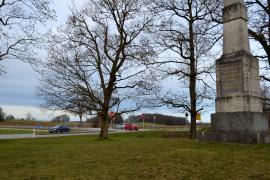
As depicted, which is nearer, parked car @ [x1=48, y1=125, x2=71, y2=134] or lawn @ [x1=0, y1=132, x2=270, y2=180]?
lawn @ [x1=0, y1=132, x2=270, y2=180]

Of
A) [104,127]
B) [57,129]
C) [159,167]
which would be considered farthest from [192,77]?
[57,129]

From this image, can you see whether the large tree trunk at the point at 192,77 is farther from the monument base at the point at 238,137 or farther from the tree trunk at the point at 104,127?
the monument base at the point at 238,137

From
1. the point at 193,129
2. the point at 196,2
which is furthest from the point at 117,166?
the point at 196,2

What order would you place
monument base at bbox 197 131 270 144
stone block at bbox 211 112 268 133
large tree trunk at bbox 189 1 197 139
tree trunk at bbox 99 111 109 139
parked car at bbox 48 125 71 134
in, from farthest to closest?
1. parked car at bbox 48 125 71 134
2. tree trunk at bbox 99 111 109 139
3. large tree trunk at bbox 189 1 197 139
4. stone block at bbox 211 112 268 133
5. monument base at bbox 197 131 270 144

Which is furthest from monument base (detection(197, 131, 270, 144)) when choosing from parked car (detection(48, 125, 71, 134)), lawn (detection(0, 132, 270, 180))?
parked car (detection(48, 125, 71, 134))

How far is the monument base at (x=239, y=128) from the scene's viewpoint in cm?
1311

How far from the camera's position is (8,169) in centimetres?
870

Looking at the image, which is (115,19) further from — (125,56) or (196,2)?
(196,2)

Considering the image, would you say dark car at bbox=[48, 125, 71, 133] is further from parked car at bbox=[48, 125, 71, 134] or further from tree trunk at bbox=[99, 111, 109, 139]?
tree trunk at bbox=[99, 111, 109, 139]

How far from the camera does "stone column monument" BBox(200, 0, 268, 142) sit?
1347 cm

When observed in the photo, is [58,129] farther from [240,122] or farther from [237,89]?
[240,122]

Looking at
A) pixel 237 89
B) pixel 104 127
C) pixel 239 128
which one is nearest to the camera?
pixel 239 128

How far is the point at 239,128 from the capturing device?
13570 mm

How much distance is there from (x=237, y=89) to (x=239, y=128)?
176 centimetres
